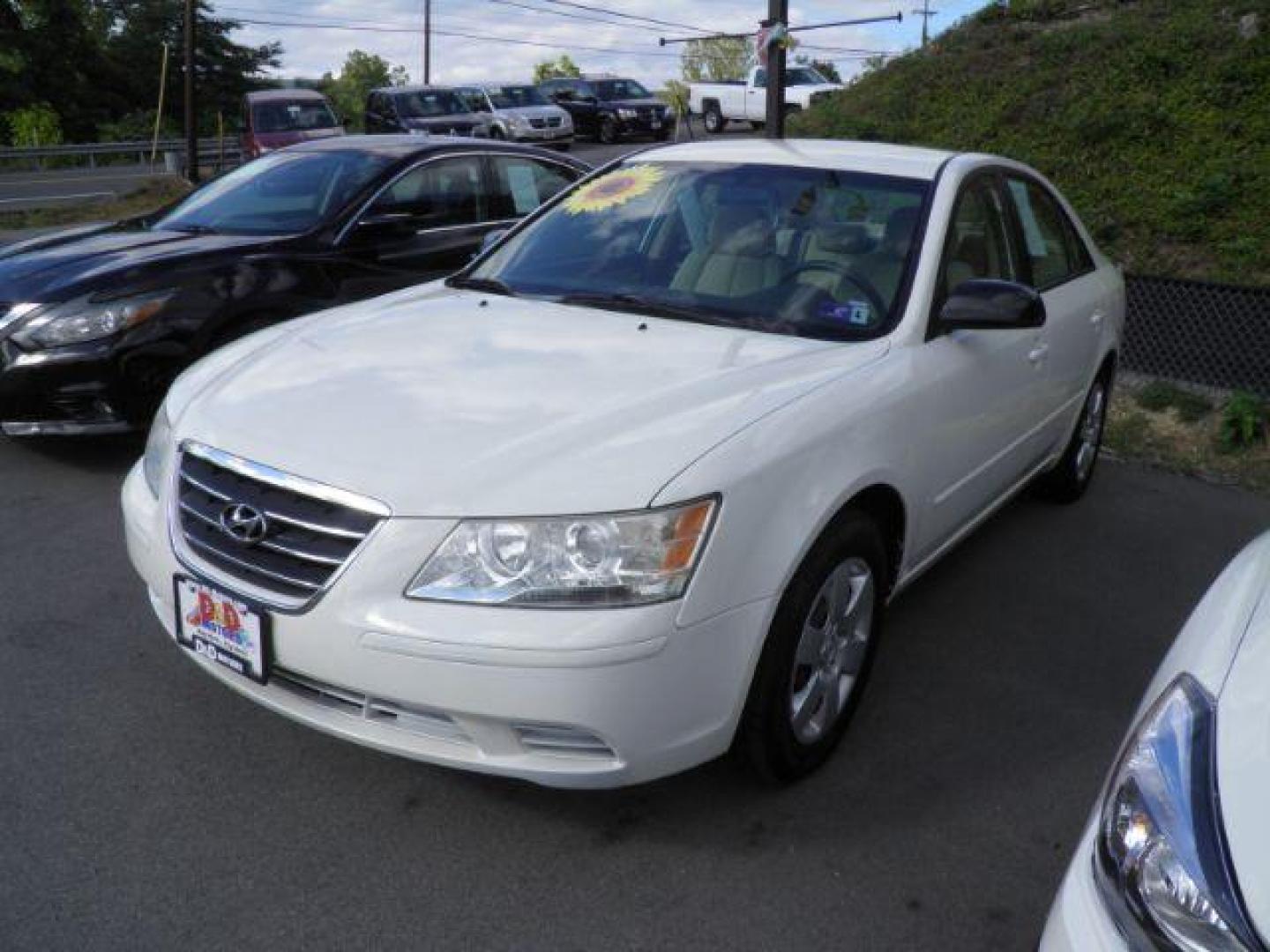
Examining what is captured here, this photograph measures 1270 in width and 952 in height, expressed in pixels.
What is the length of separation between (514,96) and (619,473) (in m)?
26.1

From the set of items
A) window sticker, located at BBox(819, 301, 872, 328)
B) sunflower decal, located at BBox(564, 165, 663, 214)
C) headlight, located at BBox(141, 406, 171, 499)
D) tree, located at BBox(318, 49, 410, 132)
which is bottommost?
headlight, located at BBox(141, 406, 171, 499)

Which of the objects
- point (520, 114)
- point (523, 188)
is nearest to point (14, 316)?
point (523, 188)

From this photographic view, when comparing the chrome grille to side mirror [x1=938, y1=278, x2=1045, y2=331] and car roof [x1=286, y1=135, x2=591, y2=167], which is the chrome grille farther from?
car roof [x1=286, y1=135, x2=591, y2=167]

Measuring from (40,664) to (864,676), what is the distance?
2.40m

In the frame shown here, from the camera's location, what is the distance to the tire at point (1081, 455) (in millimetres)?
4934

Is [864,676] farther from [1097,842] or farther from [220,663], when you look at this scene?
[220,663]

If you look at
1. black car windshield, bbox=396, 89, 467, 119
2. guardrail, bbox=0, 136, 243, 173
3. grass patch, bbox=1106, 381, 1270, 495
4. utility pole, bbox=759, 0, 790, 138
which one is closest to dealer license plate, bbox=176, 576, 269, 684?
grass patch, bbox=1106, 381, 1270, 495

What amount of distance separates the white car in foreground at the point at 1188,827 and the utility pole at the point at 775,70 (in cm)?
911

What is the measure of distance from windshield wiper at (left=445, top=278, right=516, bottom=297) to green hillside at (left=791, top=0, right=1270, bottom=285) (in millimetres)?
5963

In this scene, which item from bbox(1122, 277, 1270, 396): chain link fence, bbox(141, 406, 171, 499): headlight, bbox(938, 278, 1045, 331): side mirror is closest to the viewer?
bbox(141, 406, 171, 499): headlight

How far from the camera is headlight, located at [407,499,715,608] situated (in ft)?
7.46

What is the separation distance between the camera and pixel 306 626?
93.3 inches

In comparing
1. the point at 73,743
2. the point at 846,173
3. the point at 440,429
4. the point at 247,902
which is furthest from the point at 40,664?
the point at 846,173

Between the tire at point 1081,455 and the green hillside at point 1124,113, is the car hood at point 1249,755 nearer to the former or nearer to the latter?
the tire at point 1081,455
